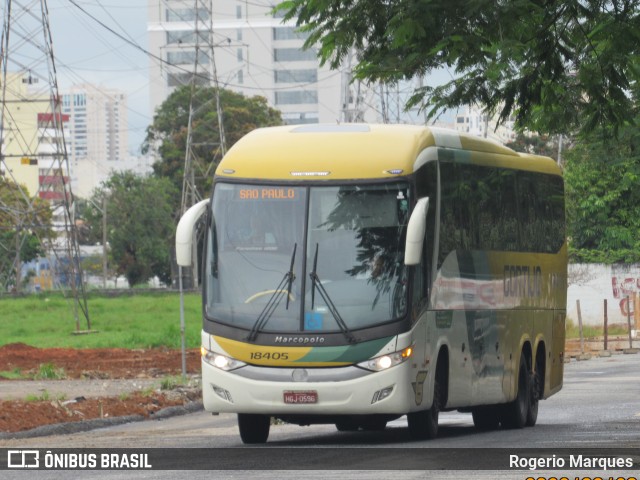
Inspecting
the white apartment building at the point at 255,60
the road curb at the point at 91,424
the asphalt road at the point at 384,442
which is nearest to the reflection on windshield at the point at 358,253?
the asphalt road at the point at 384,442

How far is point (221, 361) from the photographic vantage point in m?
16.5

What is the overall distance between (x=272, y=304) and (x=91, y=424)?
699cm

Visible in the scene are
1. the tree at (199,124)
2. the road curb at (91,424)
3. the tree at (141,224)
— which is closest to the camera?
the road curb at (91,424)

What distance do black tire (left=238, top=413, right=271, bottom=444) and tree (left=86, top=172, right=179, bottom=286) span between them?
96809 mm

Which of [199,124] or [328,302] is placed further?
[199,124]

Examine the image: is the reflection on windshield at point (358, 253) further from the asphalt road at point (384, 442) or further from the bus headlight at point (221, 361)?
the asphalt road at point (384, 442)

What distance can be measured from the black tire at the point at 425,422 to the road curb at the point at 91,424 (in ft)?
18.7

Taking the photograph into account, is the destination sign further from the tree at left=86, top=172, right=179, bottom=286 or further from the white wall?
the tree at left=86, top=172, right=179, bottom=286

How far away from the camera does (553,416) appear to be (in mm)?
23844

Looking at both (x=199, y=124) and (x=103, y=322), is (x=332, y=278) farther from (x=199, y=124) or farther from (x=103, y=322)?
(x=199, y=124)

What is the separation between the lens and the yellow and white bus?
16188mm

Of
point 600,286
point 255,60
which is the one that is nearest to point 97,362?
point 600,286

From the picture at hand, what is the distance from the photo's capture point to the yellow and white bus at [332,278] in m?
16.2

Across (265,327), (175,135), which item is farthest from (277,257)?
(175,135)
